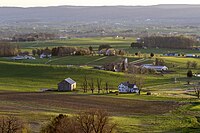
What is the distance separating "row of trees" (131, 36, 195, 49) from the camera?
410 feet

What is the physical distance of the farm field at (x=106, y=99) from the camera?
39938mm

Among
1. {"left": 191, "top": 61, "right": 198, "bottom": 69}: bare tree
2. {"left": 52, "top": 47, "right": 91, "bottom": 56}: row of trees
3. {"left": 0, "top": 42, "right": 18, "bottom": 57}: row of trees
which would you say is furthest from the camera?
{"left": 0, "top": 42, "right": 18, "bottom": 57}: row of trees

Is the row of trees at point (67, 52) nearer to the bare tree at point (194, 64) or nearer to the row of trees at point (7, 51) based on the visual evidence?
the row of trees at point (7, 51)

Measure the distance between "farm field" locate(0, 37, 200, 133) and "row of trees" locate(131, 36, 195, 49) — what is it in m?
37.3

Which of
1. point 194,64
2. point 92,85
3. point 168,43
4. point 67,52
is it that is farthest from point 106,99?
point 168,43

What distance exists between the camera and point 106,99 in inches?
2084

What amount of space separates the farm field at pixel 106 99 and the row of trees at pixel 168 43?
37342 mm

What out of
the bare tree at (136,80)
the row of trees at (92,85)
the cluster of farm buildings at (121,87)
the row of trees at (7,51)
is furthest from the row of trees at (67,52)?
the cluster of farm buildings at (121,87)

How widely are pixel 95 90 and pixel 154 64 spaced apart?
33202 mm

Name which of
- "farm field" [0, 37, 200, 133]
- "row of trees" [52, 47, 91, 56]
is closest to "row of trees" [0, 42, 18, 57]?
"row of trees" [52, 47, 91, 56]

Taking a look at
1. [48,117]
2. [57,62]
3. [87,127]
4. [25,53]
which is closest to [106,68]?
[57,62]

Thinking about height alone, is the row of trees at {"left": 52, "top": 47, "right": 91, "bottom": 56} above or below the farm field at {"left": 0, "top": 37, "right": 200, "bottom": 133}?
above

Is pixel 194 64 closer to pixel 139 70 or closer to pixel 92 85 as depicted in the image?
pixel 139 70

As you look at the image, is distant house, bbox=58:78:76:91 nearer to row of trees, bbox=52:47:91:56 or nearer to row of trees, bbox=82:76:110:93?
row of trees, bbox=82:76:110:93
